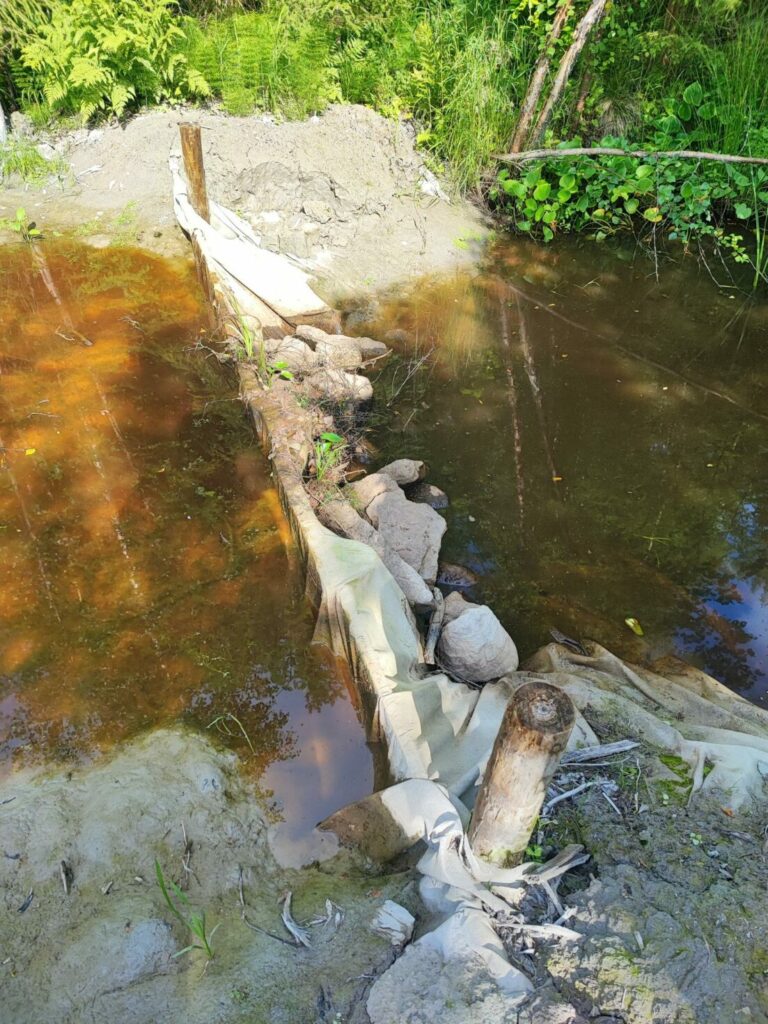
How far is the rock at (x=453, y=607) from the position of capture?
147 inches

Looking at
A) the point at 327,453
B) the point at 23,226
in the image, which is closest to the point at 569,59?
the point at 327,453

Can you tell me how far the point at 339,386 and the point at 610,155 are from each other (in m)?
4.14

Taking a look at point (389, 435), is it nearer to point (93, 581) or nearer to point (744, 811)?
point (93, 581)

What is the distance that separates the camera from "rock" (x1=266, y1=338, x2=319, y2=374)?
17.5ft

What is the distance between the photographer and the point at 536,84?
23.5 feet

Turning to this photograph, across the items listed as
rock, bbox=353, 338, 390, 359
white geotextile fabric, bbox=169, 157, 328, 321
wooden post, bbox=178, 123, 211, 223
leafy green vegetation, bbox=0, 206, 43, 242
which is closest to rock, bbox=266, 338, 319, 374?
rock, bbox=353, 338, 390, 359

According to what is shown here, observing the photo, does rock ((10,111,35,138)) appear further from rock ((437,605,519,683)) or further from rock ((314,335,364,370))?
rock ((437,605,519,683))

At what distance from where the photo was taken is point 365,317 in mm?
6422

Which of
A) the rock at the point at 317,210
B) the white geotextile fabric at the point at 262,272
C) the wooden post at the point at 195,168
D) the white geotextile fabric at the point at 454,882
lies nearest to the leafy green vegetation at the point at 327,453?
the white geotextile fabric at the point at 262,272

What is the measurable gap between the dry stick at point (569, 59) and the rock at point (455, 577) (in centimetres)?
537

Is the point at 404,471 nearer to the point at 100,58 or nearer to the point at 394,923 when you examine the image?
the point at 394,923

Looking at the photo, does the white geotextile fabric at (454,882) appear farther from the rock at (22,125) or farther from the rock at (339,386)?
the rock at (22,125)

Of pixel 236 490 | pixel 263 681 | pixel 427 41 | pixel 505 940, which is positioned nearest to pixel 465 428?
pixel 236 490

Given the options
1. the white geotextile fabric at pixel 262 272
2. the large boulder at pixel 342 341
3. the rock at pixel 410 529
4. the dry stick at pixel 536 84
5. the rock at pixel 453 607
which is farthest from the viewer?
the dry stick at pixel 536 84
